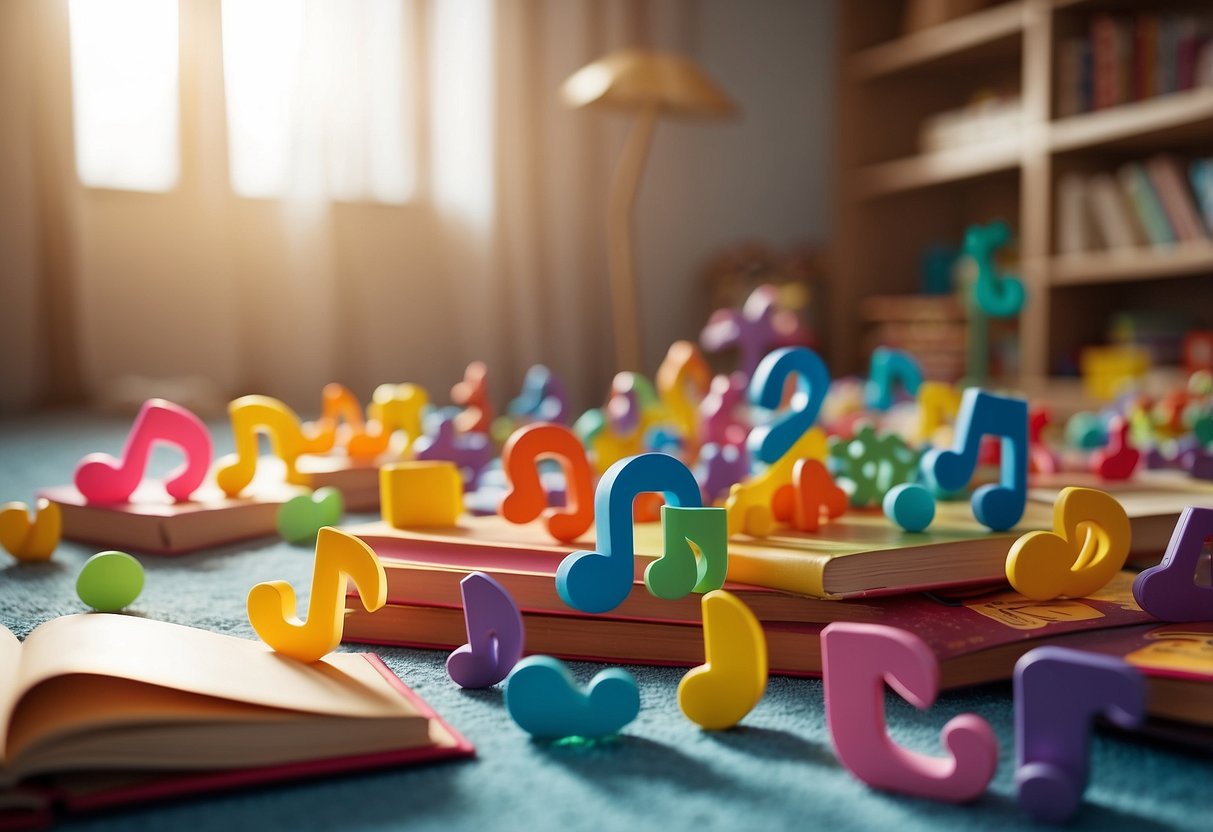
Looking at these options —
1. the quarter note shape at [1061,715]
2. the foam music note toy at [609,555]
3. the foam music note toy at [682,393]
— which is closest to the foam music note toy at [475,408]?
the foam music note toy at [682,393]

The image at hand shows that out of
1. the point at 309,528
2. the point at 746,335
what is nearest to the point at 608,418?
the point at 746,335

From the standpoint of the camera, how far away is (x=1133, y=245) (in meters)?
2.61

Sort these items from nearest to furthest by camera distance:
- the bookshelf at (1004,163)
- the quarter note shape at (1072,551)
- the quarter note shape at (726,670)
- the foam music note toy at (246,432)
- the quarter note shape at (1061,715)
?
the quarter note shape at (1061,715)
the quarter note shape at (726,670)
the quarter note shape at (1072,551)
the foam music note toy at (246,432)
the bookshelf at (1004,163)

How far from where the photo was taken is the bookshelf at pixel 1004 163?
258cm

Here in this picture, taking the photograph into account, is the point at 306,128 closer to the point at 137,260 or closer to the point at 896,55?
the point at 137,260

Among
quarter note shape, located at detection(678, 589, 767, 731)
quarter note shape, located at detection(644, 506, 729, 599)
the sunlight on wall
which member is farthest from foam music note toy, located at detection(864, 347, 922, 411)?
the sunlight on wall

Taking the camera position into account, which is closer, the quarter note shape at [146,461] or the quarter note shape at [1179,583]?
the quarter note shape at [1179,583]

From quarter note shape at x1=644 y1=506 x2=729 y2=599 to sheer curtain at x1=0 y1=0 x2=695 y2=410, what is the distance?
2.48 meters

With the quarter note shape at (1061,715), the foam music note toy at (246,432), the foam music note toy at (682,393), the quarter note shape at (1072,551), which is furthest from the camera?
the foam music note toy at (682,393)

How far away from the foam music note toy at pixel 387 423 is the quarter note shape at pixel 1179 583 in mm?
880

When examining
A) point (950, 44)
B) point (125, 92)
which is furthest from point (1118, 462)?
point (125, 92)

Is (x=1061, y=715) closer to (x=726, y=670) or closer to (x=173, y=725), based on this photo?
(x=726, y=670)

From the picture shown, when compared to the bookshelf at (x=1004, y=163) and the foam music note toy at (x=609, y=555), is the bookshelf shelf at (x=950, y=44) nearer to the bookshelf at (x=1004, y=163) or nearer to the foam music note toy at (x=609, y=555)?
the bookshelf at (x=1004, y=163)

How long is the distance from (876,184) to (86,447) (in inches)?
88.8
